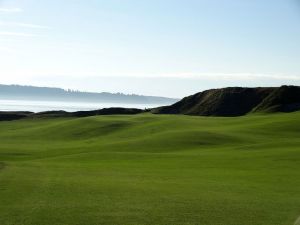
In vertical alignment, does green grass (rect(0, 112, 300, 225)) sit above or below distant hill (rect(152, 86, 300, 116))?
below

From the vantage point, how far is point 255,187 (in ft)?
76.5

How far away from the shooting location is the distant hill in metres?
112

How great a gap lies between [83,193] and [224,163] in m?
15.6

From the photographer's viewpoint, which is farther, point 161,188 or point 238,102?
point 238,102

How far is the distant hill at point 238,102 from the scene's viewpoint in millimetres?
112312

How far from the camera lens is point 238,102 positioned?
404 feet

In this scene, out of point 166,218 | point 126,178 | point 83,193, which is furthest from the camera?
point 126,178

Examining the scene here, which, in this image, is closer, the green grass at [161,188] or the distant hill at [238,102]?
the green grass at [161,188]

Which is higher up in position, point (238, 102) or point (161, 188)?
point (238, 102)

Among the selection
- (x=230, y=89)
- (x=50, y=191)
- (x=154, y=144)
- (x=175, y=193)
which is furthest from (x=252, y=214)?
(x=230, y=89)

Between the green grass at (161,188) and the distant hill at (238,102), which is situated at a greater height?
the distant hill at (238,102)

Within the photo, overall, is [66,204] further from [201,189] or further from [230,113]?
[230,113]

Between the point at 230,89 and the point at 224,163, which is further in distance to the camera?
the point at 230,89

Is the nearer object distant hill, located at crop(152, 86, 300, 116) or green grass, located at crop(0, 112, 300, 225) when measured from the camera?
green grass, located at crop(0, 112, 300, 225)
